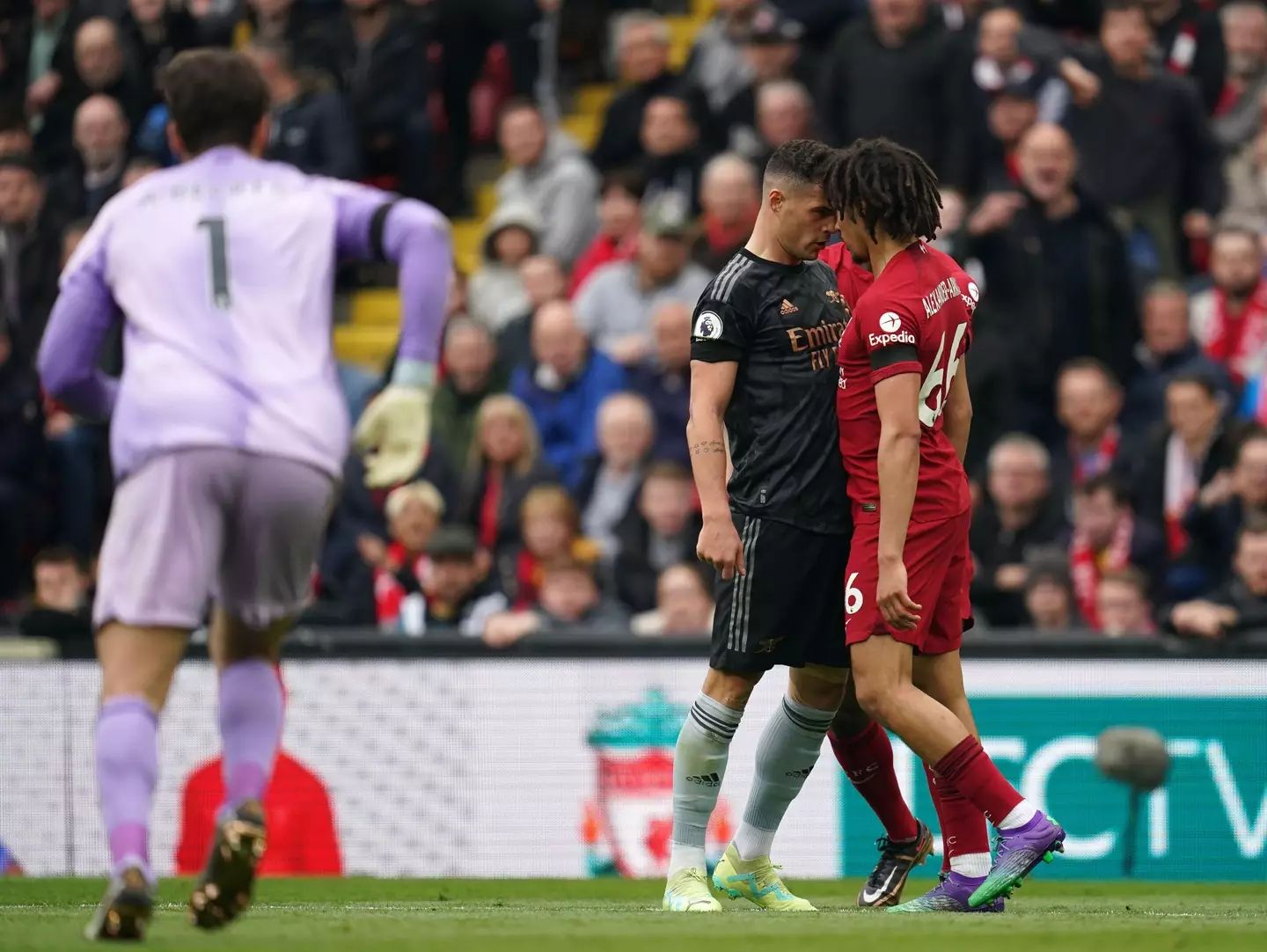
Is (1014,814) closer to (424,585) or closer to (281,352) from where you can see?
(281,352)

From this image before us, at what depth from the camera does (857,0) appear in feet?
48.3

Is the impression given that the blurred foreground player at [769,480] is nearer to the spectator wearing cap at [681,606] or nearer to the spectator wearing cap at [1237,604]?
the spectator wearing cap at [1237,604]

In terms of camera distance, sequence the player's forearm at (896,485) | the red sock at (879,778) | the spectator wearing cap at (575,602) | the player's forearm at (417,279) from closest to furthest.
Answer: the player's forearm at (417,279)
the player's forearm at (896,485)
the red sock at (879,778)
the spectator wearing cap at (575,602)

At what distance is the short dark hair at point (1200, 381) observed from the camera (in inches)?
445

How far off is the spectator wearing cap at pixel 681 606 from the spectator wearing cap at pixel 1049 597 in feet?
5.27

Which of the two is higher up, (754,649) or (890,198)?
(890,198)

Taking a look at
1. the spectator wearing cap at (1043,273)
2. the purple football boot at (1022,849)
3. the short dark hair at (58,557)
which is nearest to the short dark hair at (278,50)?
the short dark hair at (58,557)

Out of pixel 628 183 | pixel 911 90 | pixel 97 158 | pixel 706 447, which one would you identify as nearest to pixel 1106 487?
pixel 911 90

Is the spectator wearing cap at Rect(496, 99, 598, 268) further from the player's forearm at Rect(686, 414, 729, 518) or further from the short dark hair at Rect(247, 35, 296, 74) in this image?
the player's forearm at Rect(686, 414, 729, 518)

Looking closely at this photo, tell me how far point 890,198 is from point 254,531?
2214 millimetres

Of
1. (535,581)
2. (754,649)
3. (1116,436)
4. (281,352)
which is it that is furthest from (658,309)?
(281,352)

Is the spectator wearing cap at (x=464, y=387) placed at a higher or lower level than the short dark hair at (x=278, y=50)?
lower

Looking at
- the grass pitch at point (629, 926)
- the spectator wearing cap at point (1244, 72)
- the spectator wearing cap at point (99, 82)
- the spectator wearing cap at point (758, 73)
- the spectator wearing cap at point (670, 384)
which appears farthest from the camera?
the spectator wearing cap at point (99, 82)

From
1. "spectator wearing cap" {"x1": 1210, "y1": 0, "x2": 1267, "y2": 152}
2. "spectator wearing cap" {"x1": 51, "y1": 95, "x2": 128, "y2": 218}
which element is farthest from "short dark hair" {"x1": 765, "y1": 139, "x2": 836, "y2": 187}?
"spectator wearing cap" {"x1": 51, "y1": 95, "x2": 128, "y2": 218}
